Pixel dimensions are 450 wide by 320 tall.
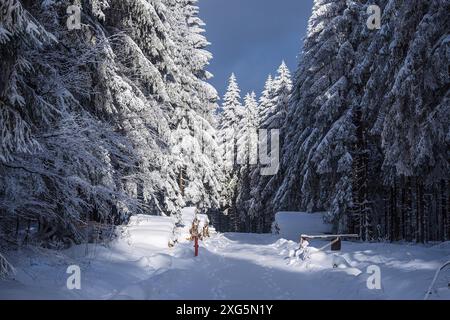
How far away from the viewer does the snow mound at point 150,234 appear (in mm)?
15836

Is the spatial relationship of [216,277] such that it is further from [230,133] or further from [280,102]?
[230,133]

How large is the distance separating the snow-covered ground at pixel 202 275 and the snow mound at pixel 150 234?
45mm

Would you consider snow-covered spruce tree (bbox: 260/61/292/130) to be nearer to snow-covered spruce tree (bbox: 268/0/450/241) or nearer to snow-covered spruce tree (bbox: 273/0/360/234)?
snow-covered spruce tree (bbox: 268/0/450/241)

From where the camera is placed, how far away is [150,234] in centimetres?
1645

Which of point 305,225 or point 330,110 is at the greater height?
point 330,110

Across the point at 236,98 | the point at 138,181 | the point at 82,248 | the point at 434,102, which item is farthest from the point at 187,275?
the point at 236,98

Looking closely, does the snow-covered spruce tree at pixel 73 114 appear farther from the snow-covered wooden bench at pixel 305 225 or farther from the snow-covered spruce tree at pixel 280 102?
the snow-covered spruce tree at pixel 280 102

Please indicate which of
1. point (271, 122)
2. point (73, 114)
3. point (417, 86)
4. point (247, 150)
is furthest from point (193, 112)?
point (247, 150)

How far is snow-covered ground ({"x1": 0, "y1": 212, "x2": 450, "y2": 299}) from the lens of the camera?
27.6ft

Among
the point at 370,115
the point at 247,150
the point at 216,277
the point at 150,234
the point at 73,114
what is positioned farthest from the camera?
the point at 247,150

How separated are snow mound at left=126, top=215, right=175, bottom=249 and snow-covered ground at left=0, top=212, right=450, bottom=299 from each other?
0.15 ft

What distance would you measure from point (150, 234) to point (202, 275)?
450 cm

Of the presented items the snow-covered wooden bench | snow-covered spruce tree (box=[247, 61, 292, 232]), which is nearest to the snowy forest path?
the snow-covered wooden bench
